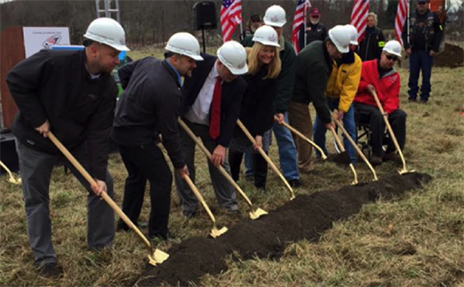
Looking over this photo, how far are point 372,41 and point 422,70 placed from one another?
7.58ft

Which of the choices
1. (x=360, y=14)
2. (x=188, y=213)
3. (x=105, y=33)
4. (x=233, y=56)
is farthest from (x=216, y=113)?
(x=360, y=14)

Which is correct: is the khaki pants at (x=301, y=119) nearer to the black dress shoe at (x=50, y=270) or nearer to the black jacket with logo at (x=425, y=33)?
the black dress shoe at (x=50, y=270)

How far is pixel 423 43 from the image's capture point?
36.6 feet

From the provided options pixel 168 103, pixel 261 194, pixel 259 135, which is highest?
pixel 168 103

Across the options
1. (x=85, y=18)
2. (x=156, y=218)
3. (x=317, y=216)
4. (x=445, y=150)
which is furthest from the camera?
(x=85, y=18)

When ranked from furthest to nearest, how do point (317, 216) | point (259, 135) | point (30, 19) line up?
1. point (30, 19)
2. point (259, 135)
3. point (317, 216)

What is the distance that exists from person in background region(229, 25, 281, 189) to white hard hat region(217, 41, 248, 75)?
60 centimetres

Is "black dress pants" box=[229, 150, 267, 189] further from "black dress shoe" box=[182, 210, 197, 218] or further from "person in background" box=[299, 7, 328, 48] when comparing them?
"person in background" box=[299, 7, 328, 48]

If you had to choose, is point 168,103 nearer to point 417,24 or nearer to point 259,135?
point 259,135

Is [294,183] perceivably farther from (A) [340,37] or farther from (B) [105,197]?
(B) [105,197]

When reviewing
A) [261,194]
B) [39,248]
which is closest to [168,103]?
[39,248]

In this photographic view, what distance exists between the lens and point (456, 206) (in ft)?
15.8

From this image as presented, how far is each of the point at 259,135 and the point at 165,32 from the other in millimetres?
21147

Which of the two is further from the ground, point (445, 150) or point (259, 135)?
point (259, 135)
